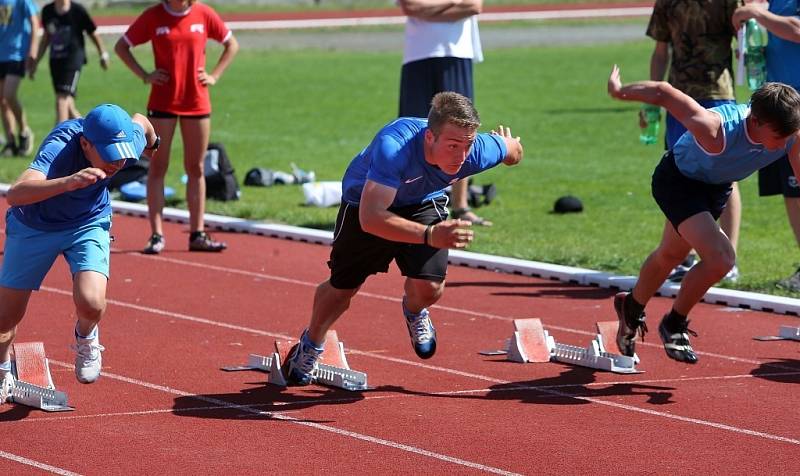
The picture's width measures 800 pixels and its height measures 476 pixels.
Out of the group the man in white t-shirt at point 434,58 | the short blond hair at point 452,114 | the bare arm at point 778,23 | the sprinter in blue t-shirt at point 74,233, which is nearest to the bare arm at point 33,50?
the man in white t-shirt at point 434,58

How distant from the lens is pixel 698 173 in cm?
745

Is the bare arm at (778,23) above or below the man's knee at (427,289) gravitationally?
above

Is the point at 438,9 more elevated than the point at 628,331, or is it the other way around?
the point at 438,9

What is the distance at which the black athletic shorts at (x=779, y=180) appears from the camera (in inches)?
378

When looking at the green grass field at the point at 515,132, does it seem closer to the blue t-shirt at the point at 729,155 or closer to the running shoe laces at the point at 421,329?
the blue t-shirt at the point at 729,155

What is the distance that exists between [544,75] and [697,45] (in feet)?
60.4

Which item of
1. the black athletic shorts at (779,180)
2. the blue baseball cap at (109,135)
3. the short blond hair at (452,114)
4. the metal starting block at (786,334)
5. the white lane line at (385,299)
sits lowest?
the white lane line at (385,299)

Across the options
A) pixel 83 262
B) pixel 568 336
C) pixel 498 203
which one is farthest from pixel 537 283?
pixel 83 262

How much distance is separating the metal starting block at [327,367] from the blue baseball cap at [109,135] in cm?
140

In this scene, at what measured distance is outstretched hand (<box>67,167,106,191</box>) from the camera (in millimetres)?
6207

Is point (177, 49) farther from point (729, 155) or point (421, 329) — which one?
point (729, 155)

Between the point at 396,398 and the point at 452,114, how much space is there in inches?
59.4

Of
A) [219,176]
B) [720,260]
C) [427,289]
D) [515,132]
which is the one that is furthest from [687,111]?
[515,132]

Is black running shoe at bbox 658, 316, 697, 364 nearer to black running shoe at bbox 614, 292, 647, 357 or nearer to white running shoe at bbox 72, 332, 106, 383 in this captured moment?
black running shoe at bbox 614, 292, 647, 357
